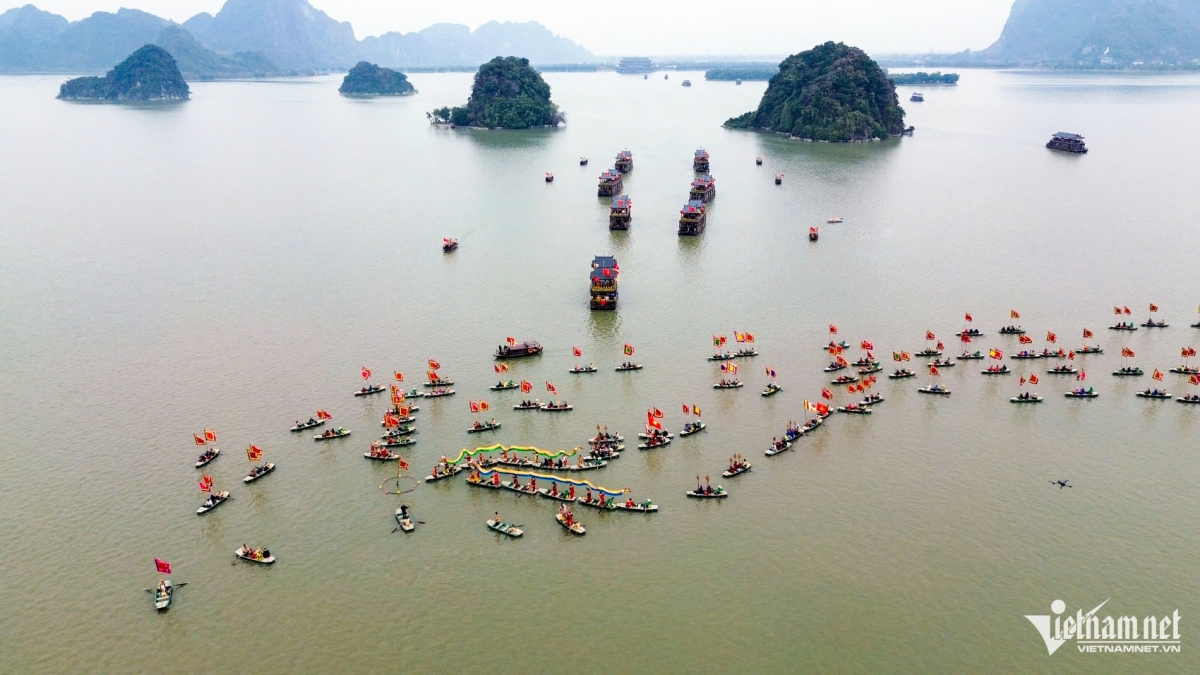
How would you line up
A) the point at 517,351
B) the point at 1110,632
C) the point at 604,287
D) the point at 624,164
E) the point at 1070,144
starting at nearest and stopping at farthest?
the point at 1110,632 → the point at 517,351 → the point at 604,287 → the point at 624,164 → the point at 1070,144

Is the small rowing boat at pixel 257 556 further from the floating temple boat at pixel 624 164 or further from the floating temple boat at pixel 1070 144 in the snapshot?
the floating temple boat at pixel 1070 144

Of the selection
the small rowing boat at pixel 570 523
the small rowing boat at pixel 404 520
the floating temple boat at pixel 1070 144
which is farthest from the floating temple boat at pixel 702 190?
the floating temple boat at pixel 1070 144

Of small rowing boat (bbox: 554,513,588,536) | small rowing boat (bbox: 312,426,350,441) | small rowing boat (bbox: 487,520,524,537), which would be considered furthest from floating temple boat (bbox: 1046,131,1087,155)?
small rowing boat (bbox: 312,426,350,441)

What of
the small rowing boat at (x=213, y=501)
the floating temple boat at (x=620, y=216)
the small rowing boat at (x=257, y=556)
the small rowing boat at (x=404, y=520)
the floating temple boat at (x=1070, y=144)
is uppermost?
the floating temple boat at (x=1070, y=144)

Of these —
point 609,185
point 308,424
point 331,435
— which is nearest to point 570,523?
point 331,435

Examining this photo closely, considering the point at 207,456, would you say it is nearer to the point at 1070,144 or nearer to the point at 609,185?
the point at 609,185

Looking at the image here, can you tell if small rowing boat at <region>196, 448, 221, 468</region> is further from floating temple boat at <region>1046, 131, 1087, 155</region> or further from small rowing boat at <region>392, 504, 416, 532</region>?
floating temple boat at <region>1046, 131, 1087, 155</region>

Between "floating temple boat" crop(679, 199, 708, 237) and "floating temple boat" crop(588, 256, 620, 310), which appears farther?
"floating temple boat" crop(679, 199, 708, 237)
